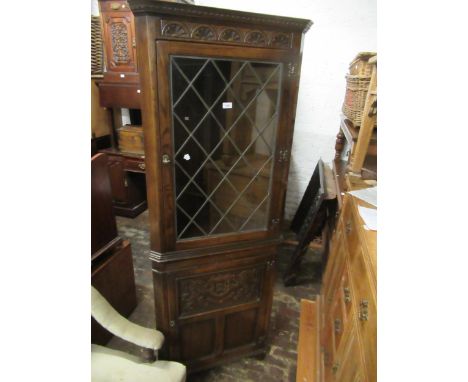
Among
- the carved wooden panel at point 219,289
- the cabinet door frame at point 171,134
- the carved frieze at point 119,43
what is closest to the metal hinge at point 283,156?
the cabinet door frame at point 171,134

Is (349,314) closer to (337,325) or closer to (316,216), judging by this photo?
(337,325)

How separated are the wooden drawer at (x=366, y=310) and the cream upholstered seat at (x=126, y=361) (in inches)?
26.6

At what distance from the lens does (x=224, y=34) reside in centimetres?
83

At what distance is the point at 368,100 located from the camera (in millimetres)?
1250

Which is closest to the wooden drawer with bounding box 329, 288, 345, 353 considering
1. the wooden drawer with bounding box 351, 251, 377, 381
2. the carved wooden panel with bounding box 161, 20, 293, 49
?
the wooden drawer with bounding box 351, 251, 377, 381

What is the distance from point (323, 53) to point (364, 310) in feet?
6.61

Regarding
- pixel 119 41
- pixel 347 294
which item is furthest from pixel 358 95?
pixel 119 41

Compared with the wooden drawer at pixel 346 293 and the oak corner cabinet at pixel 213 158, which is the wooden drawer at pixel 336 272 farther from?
the oak corner cabinet at pixel 213 158

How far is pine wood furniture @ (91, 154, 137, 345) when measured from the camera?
4.43ft

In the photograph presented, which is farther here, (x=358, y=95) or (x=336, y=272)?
(x=358, y=95)

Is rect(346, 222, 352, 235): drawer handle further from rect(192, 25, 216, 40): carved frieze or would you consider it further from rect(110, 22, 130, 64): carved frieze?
rect(110, 22, 130, 64): carved frieze
